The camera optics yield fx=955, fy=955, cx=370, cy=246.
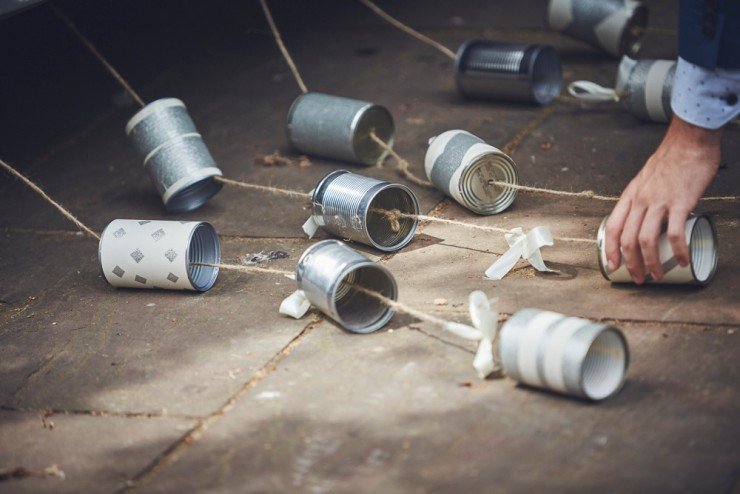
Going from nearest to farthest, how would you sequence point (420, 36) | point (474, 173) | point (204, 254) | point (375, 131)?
1. point (204, 254)
2. point (474, 173)
3. point (375, 131)
4. point (420, 36)

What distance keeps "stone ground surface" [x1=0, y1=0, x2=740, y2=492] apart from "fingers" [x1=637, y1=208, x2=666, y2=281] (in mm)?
176

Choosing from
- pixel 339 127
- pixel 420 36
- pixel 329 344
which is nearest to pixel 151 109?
pixel 339 127

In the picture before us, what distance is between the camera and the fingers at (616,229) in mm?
2812

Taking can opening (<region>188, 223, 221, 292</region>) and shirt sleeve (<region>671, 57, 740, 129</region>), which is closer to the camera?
shirt sleeve (<region>671, 57, 740, 129</region>)

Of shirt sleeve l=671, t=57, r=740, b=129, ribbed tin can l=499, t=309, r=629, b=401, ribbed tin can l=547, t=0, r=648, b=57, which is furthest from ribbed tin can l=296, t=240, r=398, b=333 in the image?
ribbed tin can l=547, t=0, r=648, b=57

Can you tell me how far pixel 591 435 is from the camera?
2.29m

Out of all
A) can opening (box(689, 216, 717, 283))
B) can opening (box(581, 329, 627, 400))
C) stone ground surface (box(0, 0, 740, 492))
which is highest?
can opening (box(689, 216, 717, 283))

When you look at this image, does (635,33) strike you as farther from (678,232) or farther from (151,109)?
(678,232)

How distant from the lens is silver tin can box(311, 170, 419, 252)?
3.38 meters

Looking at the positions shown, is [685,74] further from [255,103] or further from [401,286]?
[255,103]

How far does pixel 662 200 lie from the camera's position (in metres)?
2.74

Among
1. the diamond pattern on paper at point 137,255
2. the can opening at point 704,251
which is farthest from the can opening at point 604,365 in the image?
the diamond pattern on paper at point 137,255

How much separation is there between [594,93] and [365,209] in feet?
5.87

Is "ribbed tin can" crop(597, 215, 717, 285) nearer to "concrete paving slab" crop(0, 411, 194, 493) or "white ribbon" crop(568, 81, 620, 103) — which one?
"concrete paving slab" crop(0, 411, 194, 493)
